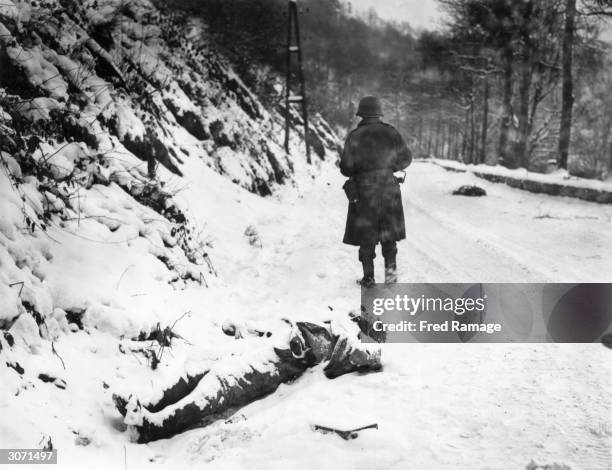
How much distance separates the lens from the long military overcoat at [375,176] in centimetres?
525

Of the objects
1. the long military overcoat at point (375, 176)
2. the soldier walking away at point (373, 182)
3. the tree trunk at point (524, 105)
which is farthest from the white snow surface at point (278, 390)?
the tree trunk at point (524, 105)

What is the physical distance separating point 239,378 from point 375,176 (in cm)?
292

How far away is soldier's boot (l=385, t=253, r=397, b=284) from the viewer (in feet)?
17.8

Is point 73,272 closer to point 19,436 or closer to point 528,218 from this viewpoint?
point 19,436

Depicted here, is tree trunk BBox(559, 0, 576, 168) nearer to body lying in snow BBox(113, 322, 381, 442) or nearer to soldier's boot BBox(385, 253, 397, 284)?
soldier's boot BBox(385, 253, 397, 284)

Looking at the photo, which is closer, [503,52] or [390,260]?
[390,260]

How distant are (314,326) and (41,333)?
1906 millimetres

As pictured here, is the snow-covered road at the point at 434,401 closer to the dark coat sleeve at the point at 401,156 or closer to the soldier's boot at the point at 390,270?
the soldier's boot at the point at 390,270


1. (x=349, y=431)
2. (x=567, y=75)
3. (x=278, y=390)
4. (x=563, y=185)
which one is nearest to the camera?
(x=349, y=431)

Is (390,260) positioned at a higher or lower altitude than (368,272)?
higher

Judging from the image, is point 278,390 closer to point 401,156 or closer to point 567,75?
point 401,156

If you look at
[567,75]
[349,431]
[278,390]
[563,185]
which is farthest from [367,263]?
[567,75]

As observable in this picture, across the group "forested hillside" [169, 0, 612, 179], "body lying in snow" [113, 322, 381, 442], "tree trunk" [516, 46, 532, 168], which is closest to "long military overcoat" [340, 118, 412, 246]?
"body lying in snow" [113, 322, 381, 442]

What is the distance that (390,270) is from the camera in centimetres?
548
